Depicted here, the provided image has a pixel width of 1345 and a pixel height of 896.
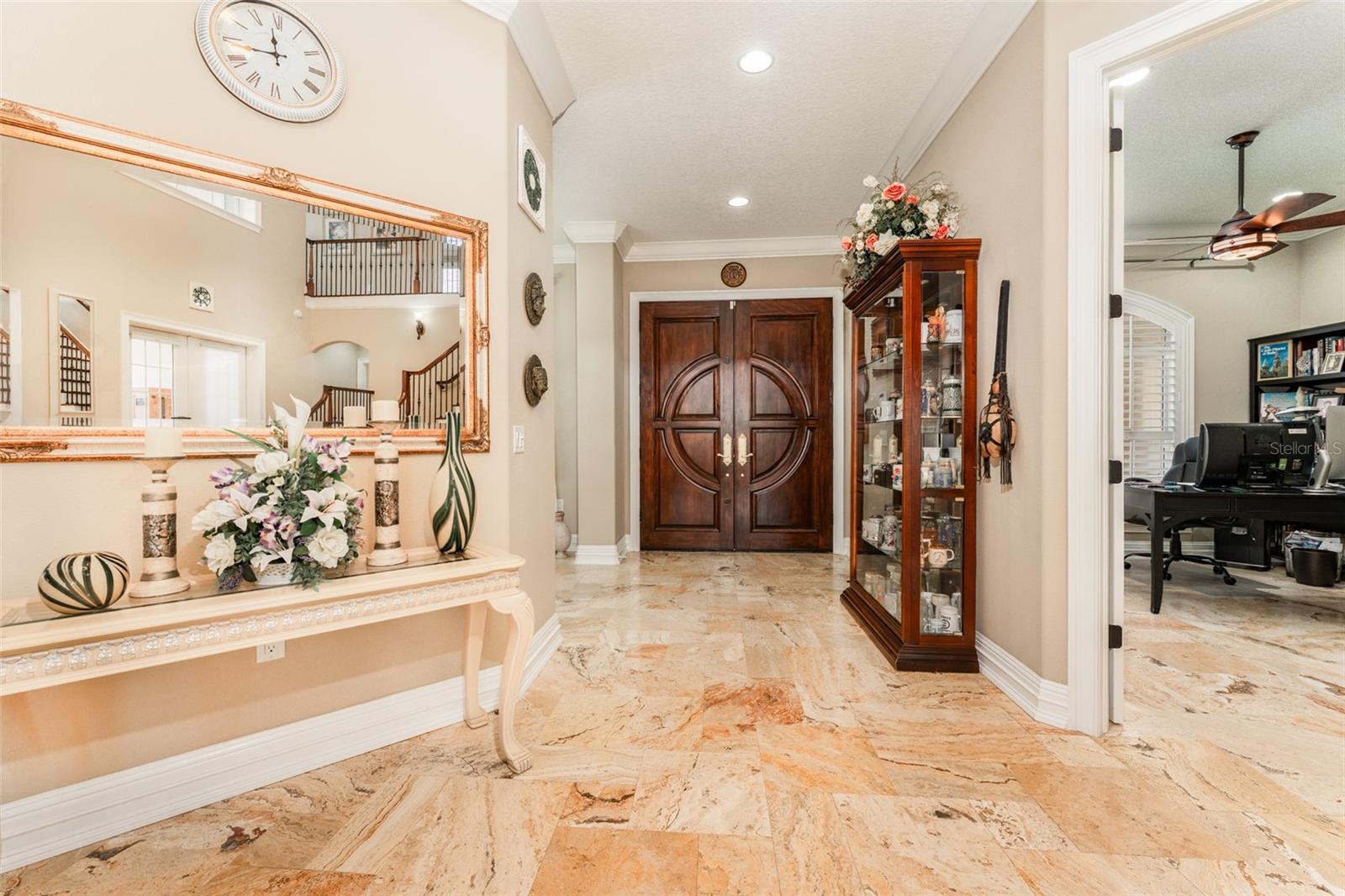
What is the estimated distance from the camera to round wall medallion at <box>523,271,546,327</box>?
2648mm

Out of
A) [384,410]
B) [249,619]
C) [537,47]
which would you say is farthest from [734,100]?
[249,619]

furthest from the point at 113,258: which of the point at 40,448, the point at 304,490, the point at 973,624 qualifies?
the point at 973,624

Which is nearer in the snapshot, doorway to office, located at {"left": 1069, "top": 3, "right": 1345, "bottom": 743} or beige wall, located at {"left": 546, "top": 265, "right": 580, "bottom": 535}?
doorway to office, located at {"left": 1069, "top": 3, "right": 1345, "bottom": 743}

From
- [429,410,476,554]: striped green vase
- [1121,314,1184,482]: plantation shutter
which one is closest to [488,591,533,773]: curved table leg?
[429,410,476,554]: striped green vase

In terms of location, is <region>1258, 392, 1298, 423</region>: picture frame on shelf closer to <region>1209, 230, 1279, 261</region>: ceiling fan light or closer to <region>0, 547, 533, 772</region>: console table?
<region>1209, 230, 1279, 261</region>: ceiling fan light

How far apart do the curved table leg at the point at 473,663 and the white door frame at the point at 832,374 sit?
323cm

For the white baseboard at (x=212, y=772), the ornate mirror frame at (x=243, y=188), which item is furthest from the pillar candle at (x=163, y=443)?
the white baseboard at (x=212, y=772)

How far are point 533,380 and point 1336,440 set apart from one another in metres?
5.38

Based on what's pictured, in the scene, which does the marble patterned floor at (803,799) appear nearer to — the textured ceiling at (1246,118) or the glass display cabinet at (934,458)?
the glass display cabinet at (934,458)

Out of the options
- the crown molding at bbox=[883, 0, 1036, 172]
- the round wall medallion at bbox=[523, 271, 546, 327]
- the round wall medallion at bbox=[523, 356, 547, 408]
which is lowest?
the round wall medallion at bbox=[523, 356, 547, 408]

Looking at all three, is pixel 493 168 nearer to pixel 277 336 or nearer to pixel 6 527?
pixel 277 336

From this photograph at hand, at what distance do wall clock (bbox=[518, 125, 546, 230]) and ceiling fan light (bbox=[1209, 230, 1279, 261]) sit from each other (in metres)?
4.08

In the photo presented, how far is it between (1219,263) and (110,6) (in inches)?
302

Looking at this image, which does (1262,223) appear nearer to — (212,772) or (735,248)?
(735,248)
